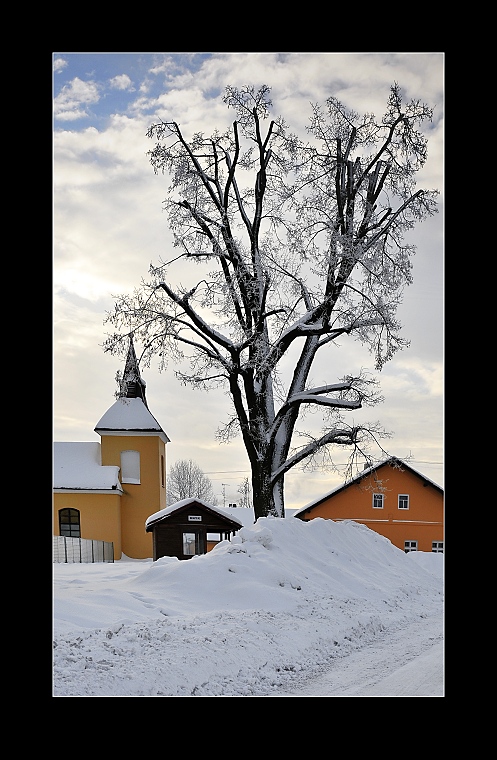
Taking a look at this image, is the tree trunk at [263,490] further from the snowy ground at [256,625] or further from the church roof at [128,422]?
the church roof at [128,422]

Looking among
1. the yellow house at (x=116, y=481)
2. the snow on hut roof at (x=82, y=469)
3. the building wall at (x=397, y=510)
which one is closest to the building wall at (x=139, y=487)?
the yellow house at (x=116, y=481)

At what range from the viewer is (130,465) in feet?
114

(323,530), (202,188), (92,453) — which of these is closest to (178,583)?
(323,530)

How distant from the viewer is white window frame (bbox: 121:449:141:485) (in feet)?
114

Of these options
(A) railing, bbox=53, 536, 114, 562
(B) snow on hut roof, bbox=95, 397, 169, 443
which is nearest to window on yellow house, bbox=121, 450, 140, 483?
(B) snow on hut roof, bbox=95, 397, 169, 443

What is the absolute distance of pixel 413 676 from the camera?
668 centimetres

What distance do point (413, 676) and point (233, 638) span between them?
71.0 inches

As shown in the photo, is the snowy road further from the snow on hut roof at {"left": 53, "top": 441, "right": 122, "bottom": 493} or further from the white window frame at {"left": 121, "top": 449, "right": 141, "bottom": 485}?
the white window frame at {"left": 121, "top": 449, "right": 141, "bottom": 485}

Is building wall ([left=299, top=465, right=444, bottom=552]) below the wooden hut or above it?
below

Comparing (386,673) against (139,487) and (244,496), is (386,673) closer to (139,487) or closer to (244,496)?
(139,487)

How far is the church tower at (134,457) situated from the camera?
112ft

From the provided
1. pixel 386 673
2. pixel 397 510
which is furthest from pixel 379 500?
pixel 386 673

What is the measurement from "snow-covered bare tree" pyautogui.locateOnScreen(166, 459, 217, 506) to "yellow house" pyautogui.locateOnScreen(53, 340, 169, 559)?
16922 mm

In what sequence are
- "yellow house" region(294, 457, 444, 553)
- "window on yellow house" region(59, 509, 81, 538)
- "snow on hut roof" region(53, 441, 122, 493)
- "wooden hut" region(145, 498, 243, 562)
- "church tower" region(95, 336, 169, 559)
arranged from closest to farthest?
1. "wooden hut" region(145, 498, 243, 562)
2. "yellow house" region(294, 457, 444, 553)
3. "window on yellow house" region(59, 509, 81, 538)
4. "snow on hut roof" region(53, 441, 122, 493)
5. "church tower" region(95, 336, 169, 559)
